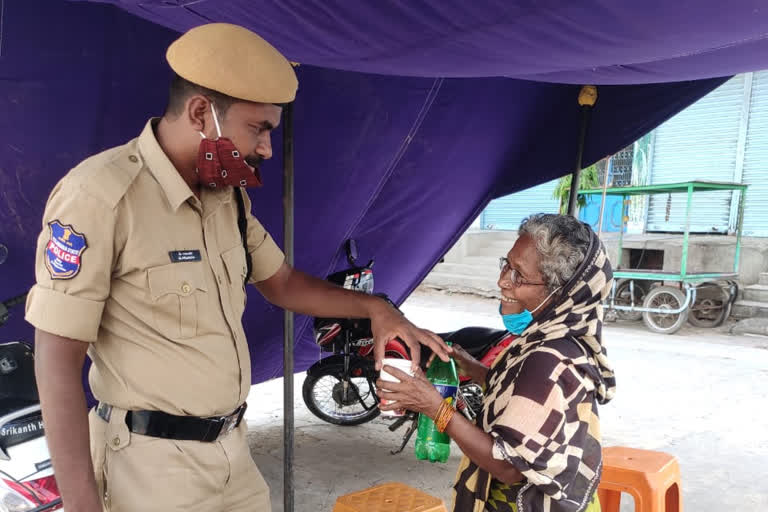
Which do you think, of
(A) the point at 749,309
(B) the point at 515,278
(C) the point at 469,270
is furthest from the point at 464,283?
(B) the point at 515,278

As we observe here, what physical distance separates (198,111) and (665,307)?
9.19 metres

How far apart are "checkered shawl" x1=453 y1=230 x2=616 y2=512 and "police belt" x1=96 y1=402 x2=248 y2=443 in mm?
755

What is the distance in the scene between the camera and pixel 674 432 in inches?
193

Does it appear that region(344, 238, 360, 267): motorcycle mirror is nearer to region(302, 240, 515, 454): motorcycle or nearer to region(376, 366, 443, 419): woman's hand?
region(302, 240, 515, 454): motorcycle

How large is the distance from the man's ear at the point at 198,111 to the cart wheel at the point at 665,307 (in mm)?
9038

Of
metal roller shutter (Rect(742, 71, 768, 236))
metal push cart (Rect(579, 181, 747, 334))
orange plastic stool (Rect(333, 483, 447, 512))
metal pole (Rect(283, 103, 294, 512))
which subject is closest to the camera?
orange plastic stool (Rect(333, 483, 447, 512))

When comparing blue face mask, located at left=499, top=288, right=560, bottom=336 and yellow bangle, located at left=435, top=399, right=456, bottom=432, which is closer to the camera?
yellow bangle, located at left=435, top=399, right=456, bottom=432

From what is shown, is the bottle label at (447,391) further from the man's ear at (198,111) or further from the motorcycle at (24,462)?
the motorcycle at (24,462)

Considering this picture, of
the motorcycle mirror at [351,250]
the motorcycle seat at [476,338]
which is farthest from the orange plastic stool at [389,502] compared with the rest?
the motorcycle seat at [476,338]

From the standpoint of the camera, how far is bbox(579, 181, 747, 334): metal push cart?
8891 mm

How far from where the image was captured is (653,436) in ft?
15.7

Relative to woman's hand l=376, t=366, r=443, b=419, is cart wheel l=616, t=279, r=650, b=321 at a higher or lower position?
lower

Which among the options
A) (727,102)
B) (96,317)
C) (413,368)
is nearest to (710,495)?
(413,368)

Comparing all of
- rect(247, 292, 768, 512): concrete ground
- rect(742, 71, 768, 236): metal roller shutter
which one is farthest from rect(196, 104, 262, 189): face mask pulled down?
rect(742, 71, 768, 236): metal roller shutter
